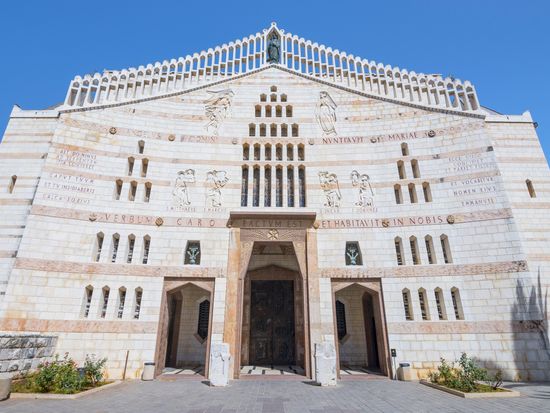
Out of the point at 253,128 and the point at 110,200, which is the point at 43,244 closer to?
the point at 110,200

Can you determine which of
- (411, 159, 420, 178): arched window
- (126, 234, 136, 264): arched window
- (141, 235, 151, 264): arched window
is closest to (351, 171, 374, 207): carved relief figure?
(411, 159, 420, 178): arched window

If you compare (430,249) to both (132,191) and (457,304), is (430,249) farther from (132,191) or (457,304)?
(132,191)

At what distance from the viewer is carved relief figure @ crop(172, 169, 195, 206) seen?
1719 centimetres

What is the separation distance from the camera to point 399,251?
16.5 meters

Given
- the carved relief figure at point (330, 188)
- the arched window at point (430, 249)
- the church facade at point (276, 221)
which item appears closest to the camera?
the church facade at point (276, 221)

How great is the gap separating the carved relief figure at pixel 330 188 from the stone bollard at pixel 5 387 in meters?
15.2

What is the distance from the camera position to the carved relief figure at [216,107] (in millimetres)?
19234

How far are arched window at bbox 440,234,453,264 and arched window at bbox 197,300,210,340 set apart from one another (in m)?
14.0

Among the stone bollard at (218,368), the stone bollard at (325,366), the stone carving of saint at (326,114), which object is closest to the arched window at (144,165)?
the stone bollard at (218,368)

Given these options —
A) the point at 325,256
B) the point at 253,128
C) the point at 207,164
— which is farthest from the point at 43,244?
the point at 325,256

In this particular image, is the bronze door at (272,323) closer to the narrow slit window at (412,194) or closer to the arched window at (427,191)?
the narrow slit window at (412,194)

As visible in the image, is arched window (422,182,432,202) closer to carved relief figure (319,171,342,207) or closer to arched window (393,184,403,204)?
arched window (393,184,403,204)

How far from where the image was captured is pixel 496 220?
51.1 ft

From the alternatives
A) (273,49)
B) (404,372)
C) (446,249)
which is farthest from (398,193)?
(273,49)
